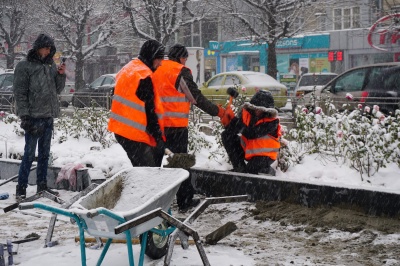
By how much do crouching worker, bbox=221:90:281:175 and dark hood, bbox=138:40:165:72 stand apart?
5.45 feet

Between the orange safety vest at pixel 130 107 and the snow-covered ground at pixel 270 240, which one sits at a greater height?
the orange safety vest at pixel 130 107

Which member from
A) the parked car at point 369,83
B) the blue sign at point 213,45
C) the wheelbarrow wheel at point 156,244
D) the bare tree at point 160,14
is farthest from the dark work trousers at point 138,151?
the blue sign at point 213,45

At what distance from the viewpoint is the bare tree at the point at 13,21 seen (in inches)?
1453

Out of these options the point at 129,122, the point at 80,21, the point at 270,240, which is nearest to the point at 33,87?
the point at 129,122

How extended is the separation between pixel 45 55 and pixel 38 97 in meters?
0.52

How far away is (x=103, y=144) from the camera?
11.4m

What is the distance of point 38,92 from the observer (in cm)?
821

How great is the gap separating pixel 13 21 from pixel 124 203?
113ft

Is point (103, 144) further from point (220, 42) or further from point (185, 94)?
point (220, 42)

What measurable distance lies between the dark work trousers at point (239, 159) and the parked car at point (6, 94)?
9.67m

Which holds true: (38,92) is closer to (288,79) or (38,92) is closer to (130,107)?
(130,107)

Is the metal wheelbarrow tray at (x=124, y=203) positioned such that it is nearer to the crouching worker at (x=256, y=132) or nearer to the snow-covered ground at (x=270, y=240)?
the snow-covered ground at (x=270, y=240)

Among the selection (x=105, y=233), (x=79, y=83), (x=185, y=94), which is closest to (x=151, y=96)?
Result: (x=185, y=94)

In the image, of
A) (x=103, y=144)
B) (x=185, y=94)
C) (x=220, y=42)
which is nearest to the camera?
(x=185, y=94)
